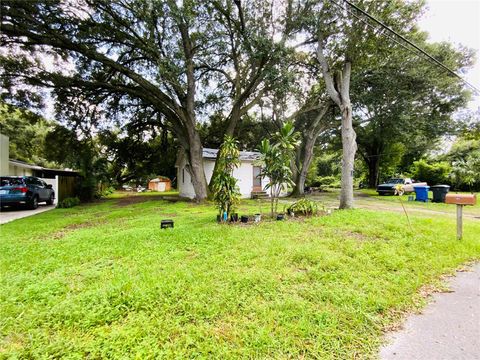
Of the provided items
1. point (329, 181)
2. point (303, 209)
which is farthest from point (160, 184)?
point (329, 181)

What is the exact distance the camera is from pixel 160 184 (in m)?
26.8

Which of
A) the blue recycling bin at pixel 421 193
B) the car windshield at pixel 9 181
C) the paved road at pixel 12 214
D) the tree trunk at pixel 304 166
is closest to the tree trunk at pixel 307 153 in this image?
the tree trunk at pixel 304 166

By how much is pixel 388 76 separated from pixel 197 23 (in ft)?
35.1

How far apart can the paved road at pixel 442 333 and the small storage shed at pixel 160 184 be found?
86.4 ft

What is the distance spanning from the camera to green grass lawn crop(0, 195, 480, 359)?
205cm

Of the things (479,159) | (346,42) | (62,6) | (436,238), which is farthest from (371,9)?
(479,159)

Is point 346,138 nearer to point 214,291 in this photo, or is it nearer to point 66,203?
point 214,291

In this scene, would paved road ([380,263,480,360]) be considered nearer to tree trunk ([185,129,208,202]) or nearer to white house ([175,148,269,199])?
tree trunk ([185,129,208,202])

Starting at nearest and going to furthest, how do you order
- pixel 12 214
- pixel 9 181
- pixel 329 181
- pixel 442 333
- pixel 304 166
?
1. pixel 442 333
2. pixel 12 214
3. pixel 9 181
4. pixel 304 166
5. pixel 329 181

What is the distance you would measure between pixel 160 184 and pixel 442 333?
2694cm

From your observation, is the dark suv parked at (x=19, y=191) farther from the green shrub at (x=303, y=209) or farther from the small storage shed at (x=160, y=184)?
the small storage shed at (x=160, y=184)

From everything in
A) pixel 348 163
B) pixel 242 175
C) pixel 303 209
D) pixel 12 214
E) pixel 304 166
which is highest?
pixel 304 166

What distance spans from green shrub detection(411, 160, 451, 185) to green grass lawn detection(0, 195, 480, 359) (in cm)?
1667

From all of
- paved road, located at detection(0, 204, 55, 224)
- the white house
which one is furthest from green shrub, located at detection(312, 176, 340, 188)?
paved road, located at detection(0, 204, 55, 224)
